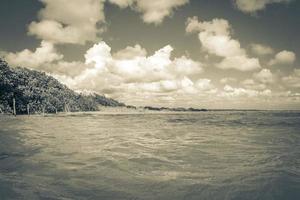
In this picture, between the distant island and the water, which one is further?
the distant island

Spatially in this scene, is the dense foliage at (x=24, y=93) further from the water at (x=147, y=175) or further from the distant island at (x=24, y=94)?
the water at (x=147, y=175)

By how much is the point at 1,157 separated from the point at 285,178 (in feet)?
46.7

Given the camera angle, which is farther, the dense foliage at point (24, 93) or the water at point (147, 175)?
the dense foliage at point (24, 93)

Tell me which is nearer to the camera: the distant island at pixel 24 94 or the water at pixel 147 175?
the water at pixel 147 175

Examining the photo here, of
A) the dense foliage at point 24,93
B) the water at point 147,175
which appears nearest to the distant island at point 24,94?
the dense foliage at point 24,93

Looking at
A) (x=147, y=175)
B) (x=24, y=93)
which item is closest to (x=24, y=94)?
(x=24, y=93)

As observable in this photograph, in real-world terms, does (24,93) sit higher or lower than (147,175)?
higher

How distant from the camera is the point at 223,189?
393 inches

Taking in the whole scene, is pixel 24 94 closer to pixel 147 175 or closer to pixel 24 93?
pixel 24 93

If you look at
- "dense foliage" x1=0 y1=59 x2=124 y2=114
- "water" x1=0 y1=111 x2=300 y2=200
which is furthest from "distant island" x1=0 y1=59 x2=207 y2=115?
"water" x1=0 y1=111 x2=300 y2=200

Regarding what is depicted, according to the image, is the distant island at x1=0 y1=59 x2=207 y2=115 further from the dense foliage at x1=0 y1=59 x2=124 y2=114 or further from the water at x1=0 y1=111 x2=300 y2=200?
the water at x1=0 y1=111 x2=300 y2=200

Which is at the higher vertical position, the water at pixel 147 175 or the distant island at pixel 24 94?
the distant island at pixel 24 94

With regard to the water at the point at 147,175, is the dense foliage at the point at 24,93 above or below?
above

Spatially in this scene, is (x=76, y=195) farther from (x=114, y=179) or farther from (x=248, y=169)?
(x=248, y=169)
